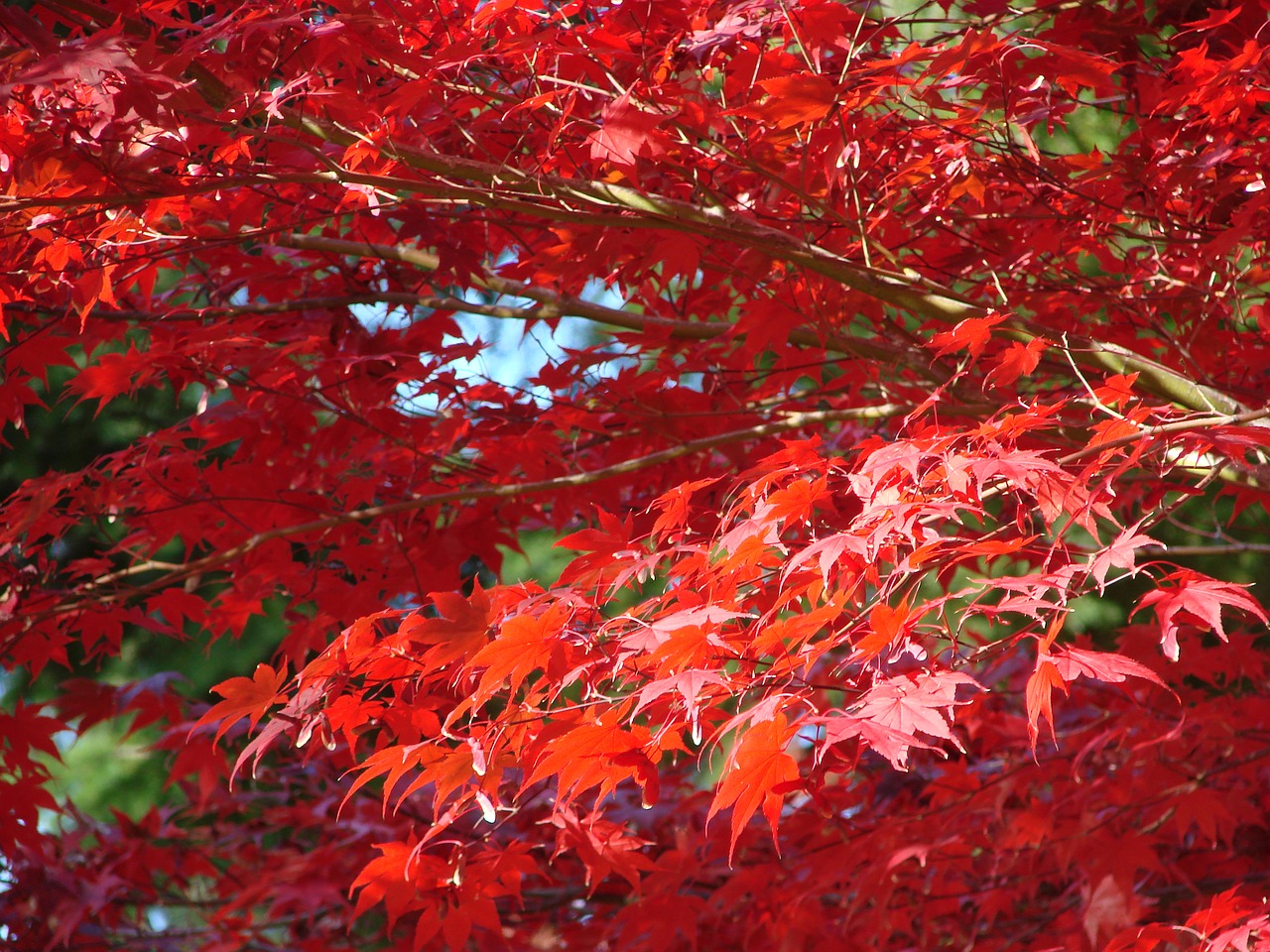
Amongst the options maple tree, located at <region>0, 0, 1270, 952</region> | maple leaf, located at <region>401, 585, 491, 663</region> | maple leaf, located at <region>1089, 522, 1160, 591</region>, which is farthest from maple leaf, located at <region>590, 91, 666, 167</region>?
maple leaf, located at <region>1089, 522, 1160, 591</region>

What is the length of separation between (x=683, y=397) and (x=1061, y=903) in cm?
154

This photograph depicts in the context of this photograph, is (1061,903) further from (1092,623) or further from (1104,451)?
(1092,623)

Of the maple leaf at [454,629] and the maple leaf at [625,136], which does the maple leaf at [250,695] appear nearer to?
the maple leaf at [454,629]

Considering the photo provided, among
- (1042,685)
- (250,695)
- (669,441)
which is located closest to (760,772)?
(1042,685)

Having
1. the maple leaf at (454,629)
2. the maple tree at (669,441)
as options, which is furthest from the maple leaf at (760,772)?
the maple leaf at (454,629)

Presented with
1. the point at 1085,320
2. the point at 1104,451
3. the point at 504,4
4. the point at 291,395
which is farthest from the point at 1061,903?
the point at 504,4

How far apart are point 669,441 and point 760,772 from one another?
4.76ft

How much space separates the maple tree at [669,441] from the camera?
1.46m

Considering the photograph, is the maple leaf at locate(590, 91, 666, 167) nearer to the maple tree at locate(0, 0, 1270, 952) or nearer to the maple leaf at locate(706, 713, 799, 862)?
the maple tree at locate(0, 0, 1270, 952)

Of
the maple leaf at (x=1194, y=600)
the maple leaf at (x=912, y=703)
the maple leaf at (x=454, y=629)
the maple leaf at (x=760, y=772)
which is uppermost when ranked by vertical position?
the maple leaf at (x=1194, y=600)

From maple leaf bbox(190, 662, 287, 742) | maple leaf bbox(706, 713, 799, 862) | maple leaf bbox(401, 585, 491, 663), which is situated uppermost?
maple leaf bbox(401, 585, 491, 663)

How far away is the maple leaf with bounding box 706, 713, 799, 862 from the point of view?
49.6 inches

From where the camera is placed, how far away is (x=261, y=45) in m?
1.81

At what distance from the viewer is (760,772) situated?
1284 millimetres
